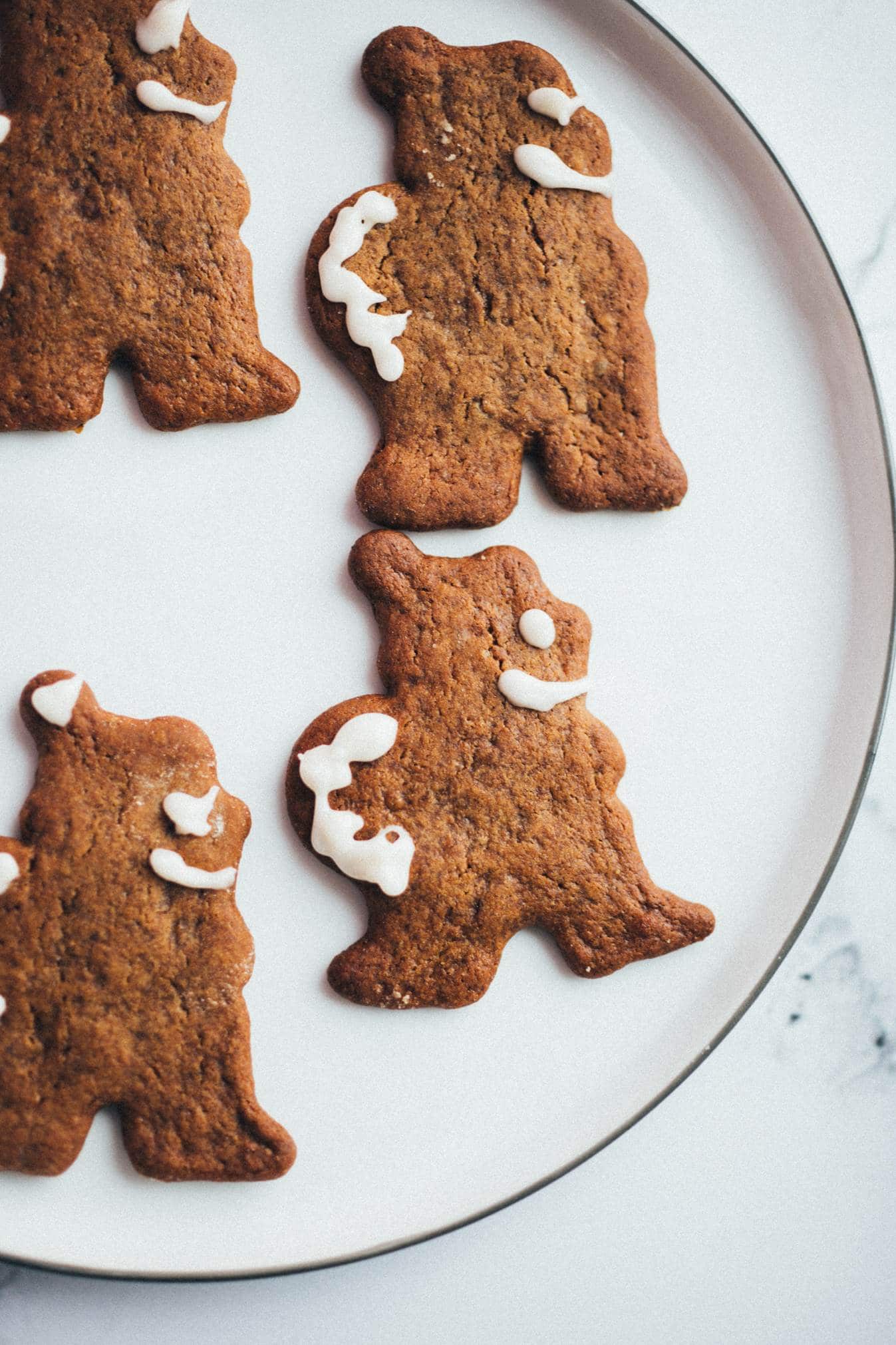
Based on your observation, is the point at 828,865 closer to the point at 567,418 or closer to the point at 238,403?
the point at 567,418

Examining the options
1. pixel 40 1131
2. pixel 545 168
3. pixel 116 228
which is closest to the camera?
pixel 40 1131

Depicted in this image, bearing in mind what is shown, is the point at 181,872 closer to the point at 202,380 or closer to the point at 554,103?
the point at 202,380

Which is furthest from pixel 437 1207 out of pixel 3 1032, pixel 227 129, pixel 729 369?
pixel 227 129

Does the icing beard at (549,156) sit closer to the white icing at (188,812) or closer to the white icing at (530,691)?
the white icing at (530,691)

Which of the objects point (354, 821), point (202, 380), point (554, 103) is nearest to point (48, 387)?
point (202, 380)

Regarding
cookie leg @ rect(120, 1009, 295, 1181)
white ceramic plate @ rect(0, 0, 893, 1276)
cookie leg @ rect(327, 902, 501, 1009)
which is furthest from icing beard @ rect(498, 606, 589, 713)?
cookie leg @ rect(120, 1009, 295, 1181)

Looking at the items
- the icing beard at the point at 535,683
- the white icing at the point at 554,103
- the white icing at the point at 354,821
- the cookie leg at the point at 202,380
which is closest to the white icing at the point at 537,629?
the icing beard at the point at 535,683
